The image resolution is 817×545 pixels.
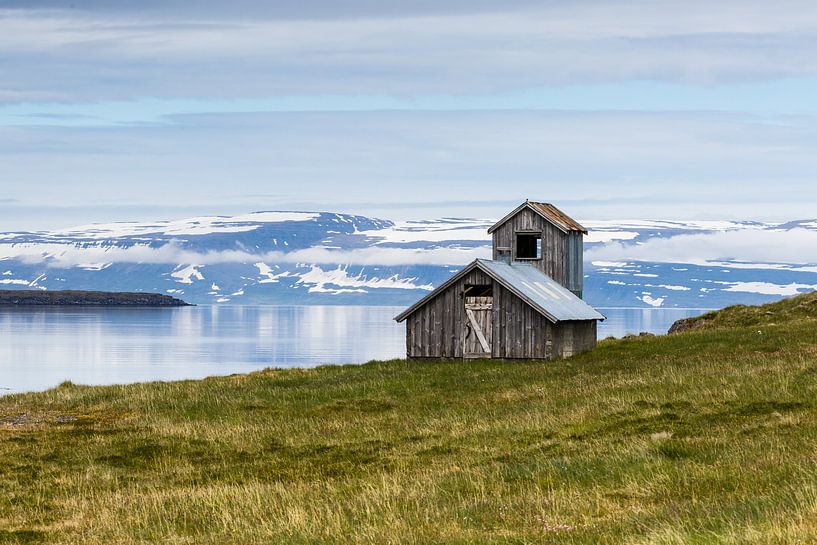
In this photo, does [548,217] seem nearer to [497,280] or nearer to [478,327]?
[497,280]

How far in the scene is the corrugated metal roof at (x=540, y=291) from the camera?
58.6m

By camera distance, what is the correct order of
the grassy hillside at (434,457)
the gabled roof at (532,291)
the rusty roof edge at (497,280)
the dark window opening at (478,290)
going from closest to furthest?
the grassy hillside at (434,457) < the rusty roof edge at (497,280) < the gabled roof at (532,291) < the dark window opening at (478,290)

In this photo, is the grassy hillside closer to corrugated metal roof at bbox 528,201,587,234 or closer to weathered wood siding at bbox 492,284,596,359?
weathered wood siding at bbox 492,284,596,359

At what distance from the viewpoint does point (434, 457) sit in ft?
91.5

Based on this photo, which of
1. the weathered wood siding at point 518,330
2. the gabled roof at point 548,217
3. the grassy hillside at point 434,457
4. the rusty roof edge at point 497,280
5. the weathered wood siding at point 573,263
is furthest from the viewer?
the weathered wood siding at point 573,263

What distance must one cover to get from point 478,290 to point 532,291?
9.87 ft

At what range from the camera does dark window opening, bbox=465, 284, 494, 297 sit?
6062 centimetres

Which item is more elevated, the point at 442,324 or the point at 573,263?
the point at 573,263

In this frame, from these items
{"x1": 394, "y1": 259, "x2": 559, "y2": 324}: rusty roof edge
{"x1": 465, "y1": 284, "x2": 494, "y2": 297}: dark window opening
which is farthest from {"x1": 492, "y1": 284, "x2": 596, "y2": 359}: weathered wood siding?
{"x1": 465, "y1": 284, "x2": 494, "y2": 297}: dark window opening

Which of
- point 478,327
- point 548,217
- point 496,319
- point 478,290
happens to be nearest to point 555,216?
point 548,217

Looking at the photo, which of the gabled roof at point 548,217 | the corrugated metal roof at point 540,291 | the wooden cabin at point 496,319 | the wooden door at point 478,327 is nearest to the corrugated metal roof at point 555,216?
the gabled roof at point 548,217

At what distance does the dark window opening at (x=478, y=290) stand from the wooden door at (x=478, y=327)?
82cm

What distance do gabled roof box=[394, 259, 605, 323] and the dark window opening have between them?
2.74 ft

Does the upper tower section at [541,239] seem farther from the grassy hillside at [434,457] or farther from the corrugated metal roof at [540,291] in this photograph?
the grassy hillside at [434,457]
